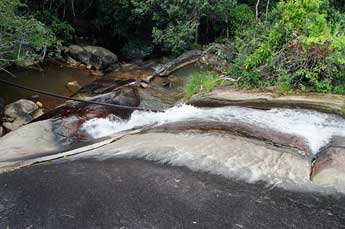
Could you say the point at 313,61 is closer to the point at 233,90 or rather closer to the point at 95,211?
the point at 233,90

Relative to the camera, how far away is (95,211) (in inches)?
138

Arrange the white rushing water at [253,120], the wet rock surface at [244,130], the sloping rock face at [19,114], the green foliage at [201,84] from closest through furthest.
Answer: the wet rock surface at [244,130]
the white rushing water at [253,120]
the sloping rock face at [19,114]
the green foliage at [201,84]

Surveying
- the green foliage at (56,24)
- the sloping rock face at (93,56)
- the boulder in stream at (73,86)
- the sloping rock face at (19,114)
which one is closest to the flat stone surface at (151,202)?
the sloping rock face at (19,114)

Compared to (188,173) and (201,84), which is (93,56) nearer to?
(201,84)

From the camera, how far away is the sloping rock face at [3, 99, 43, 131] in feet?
26.0

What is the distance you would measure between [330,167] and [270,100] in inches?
Answer: 102

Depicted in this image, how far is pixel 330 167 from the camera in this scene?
4.16 m

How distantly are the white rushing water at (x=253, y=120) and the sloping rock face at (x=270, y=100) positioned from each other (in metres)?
0.22

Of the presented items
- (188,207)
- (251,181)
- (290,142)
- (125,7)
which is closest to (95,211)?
(188,207)

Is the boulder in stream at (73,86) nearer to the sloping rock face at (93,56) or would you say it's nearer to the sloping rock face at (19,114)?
the sloping rock face at (93,56)

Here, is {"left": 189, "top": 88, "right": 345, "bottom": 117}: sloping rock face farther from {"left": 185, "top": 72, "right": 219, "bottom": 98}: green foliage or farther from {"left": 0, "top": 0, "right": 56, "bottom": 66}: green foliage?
{"left": 0, "top": 0, "right": 56, "bottom": 66}: green foliage

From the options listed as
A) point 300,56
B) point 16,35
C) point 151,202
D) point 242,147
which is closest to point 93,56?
point 16,35

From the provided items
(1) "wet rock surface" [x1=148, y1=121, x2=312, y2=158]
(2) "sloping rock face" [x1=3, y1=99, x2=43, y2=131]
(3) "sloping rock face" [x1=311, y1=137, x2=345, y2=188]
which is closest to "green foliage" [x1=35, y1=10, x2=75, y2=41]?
(2) "sloping rock face" [x1=3, y1=99, x2=43, y2=131]

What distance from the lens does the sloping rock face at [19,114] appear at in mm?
7920
